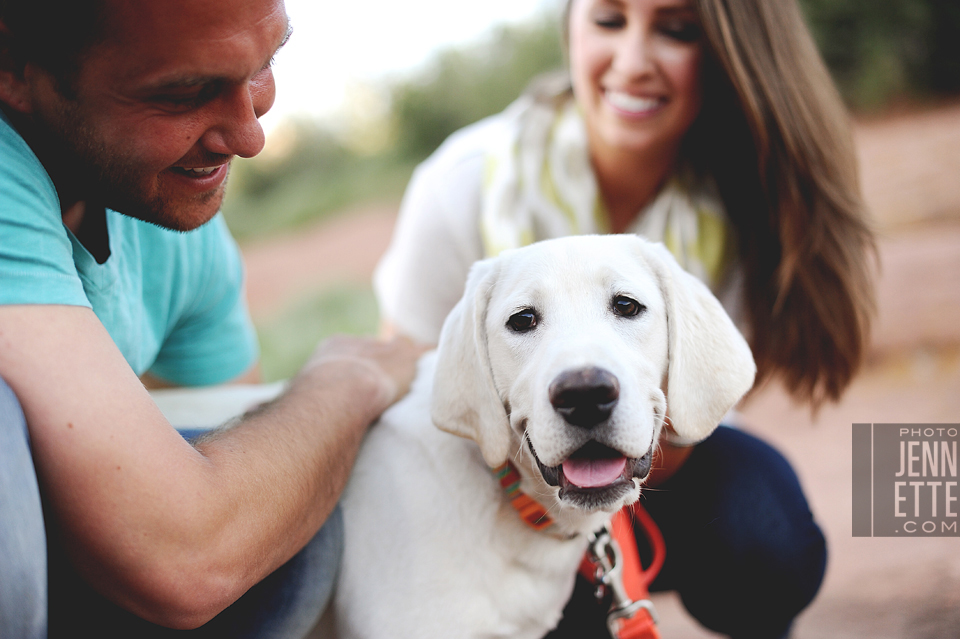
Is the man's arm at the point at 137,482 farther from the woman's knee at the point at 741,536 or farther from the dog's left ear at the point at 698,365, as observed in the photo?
the woman's knee at the point at 741,536

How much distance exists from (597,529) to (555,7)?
36.9 feet

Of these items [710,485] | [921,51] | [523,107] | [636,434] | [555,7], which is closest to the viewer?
[636,434]

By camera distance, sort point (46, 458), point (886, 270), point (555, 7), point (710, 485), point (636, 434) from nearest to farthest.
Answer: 1. point (46, 458)
2. point (636, 434)
3. point (710, 485)
4. point (886, 270)
5. point (555, 7)

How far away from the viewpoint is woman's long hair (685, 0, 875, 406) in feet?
7.59

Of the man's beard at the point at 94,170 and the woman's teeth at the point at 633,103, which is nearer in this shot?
the man's beard at the point at 94,170

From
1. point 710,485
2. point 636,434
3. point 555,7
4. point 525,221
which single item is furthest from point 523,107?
point 555,7

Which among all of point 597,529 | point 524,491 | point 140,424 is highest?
point 140,424

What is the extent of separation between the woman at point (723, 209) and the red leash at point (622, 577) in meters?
0.29

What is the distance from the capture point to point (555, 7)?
37.7 ft

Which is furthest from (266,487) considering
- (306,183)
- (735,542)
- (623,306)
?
(306,183)

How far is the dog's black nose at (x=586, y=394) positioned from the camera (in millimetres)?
1419

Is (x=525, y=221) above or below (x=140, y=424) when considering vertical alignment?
below

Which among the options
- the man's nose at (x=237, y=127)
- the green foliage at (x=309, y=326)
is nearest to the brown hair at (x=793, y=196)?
the man's nose at (x=237, y=127)

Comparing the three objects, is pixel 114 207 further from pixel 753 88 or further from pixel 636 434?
pixel 753 88
